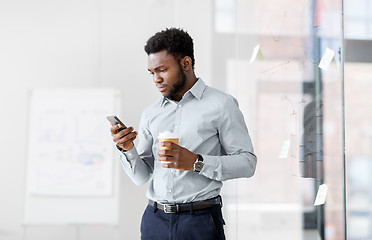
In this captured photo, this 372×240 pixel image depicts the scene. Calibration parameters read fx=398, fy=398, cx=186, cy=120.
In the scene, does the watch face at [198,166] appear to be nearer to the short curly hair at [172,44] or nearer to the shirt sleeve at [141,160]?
the shirt sleeve at [141,160]

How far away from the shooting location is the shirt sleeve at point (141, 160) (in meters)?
1.70

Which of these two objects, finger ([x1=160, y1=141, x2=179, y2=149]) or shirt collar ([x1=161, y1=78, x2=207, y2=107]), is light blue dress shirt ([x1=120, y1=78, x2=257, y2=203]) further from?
finger ([x1=160, y1=141, x2=179, y2=149])

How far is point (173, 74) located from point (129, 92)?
1.65 m

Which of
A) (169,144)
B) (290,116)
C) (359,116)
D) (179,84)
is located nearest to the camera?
(169,144)

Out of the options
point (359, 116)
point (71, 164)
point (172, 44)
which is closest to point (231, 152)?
point (172, 44)

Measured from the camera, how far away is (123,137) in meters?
1.60

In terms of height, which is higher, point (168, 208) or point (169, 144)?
point (169, 144)

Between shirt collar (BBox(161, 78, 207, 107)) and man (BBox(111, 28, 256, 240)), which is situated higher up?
shirt collar (BBox(161, 78, 207, 107))

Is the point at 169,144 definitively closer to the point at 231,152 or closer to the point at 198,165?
the point at 198,165

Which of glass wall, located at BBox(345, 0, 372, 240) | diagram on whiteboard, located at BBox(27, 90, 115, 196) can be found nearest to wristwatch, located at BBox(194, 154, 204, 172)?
glass wall, located at BBox(345, 0, 372, 240)

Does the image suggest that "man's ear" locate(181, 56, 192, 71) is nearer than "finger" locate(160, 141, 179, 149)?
No

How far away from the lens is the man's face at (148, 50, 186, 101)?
1.64m

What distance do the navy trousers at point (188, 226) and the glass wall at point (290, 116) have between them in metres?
0.45

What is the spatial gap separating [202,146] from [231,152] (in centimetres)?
12
